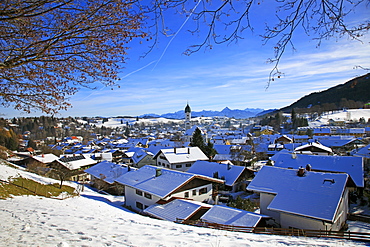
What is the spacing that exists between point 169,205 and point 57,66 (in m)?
12.1

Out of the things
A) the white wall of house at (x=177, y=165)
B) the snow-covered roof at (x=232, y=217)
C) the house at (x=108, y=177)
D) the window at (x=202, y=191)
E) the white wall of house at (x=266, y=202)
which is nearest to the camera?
the snow-covered roof at (x=232, y=217)

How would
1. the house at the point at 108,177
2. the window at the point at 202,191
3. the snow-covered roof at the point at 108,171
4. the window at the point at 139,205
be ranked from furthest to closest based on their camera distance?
the snow-covered roof at the point at 108,171
the house at the point at 108,177
the window at the point at 202,191
the window at the point at 139,205

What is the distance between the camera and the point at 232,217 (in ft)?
39.8

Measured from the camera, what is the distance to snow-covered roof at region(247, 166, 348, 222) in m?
11.2

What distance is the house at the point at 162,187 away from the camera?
16141 mm

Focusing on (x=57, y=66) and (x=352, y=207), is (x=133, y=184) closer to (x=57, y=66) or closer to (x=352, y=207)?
(x=57, y=66)

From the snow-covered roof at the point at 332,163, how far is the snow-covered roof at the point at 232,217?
1191cm

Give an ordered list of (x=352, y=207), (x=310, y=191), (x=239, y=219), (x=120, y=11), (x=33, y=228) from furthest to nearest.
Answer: (x=352, y=207)
(x=310, y=191)
(x=239, y=219)
(x=33, y=228)
(x=120, y=11)

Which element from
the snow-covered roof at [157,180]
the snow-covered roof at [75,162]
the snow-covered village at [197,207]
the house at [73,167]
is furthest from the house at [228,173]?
the snow-covered roof at [75,162]

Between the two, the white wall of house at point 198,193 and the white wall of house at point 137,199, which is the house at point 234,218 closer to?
the white wall of house at point 198,193

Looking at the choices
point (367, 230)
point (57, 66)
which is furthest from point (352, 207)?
point (57, 66)

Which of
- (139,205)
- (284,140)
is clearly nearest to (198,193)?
(139,205)

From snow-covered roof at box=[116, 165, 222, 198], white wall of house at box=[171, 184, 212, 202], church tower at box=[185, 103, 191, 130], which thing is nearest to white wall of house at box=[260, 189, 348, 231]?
white wall of house at box=[171, 184, 212, 202]

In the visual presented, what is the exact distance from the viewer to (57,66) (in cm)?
512
